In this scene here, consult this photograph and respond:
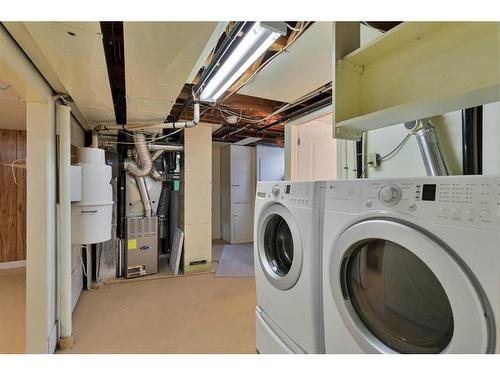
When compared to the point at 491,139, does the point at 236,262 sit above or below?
below

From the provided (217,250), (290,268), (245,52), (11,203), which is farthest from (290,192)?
(11,203)

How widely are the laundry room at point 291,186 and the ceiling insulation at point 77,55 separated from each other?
11mm

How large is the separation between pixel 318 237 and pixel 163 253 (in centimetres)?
358

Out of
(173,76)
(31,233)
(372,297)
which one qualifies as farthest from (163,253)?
(372,297)

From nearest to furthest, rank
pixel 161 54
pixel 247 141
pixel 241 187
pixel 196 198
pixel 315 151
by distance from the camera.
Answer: pixel 161 54 → pixel 315 151 → pixel 196 198 → pixel 247 141 → pixel 241 187

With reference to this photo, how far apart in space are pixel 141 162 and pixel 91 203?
1.32 metres

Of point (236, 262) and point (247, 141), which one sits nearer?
point (236, 262)

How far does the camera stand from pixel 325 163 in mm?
3184

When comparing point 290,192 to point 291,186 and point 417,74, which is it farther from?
point 417,74

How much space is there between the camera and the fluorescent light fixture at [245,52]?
115 centimetres

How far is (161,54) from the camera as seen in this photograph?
1.33m

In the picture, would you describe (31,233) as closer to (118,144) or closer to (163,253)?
(118,144)

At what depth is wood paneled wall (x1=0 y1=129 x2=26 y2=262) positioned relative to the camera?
359 centimetres

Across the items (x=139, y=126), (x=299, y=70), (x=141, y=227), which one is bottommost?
(x=141, y=227)
